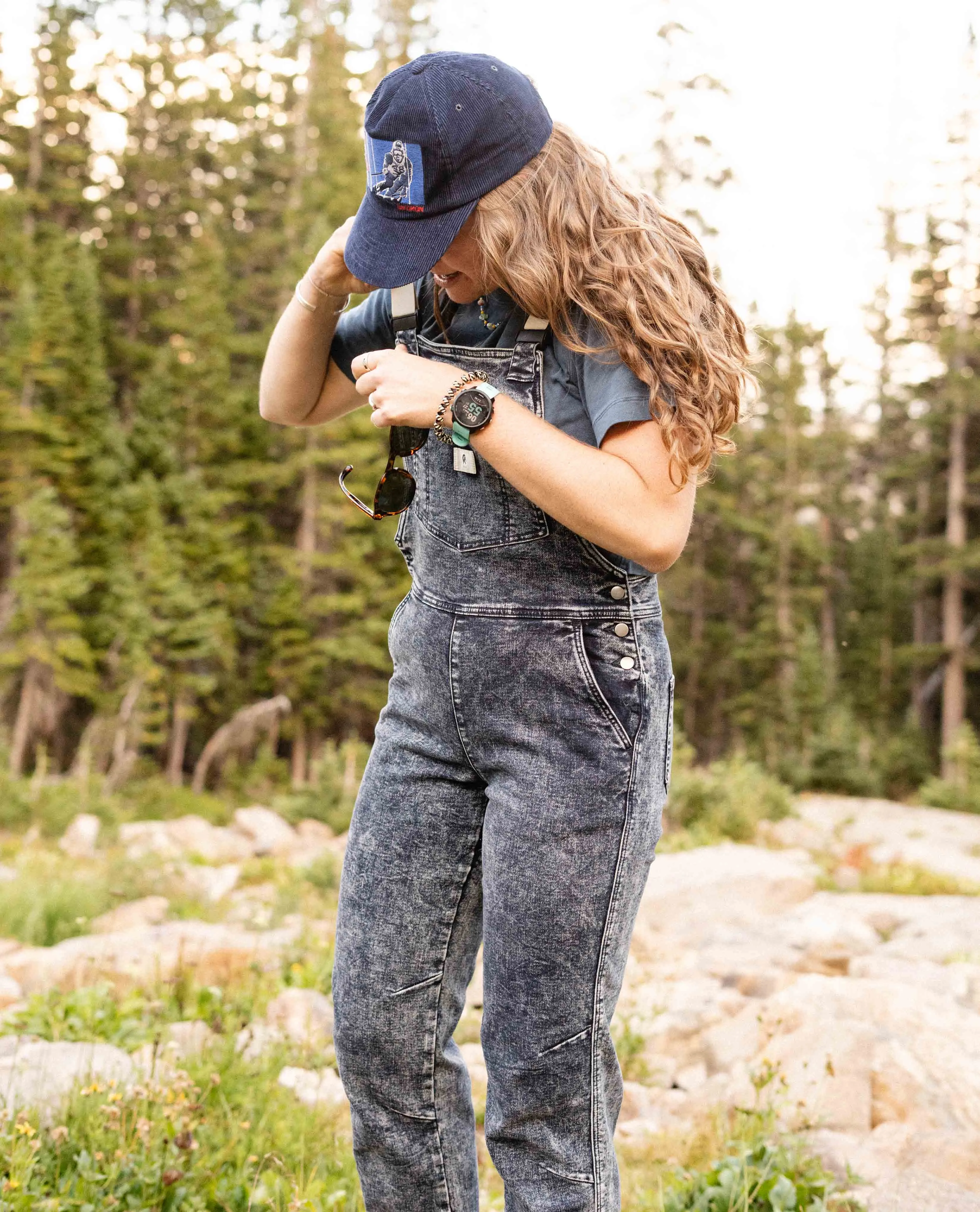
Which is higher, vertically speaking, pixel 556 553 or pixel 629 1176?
pixel 556 553

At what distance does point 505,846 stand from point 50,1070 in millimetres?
1733

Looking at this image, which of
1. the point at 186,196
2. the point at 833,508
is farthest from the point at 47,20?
the point at 833,508

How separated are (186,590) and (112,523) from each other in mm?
1816

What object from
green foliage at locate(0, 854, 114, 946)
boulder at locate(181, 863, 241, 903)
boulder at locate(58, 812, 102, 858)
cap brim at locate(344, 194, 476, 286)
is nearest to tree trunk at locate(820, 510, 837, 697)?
boulder at locate(58, 812, 102, 858)

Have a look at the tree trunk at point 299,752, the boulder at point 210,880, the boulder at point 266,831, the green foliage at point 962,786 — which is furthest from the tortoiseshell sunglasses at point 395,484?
the green foliage at point 962,786

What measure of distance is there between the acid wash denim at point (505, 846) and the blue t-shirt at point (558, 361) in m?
0.04

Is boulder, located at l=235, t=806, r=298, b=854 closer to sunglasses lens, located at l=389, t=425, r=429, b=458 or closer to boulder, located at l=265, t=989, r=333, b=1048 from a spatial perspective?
boulder, located at l=265, t=989, r=333, b=1048

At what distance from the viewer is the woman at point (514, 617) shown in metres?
1.61

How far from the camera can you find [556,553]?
5.75 feet

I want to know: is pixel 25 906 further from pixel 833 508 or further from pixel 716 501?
pixel 833 508

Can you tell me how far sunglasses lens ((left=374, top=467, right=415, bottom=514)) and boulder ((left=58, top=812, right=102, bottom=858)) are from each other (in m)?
9.66

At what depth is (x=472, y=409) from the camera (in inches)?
62.9

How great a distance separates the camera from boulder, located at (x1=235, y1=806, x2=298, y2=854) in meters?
13.2

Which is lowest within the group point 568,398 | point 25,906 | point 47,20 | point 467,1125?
point 25,906
